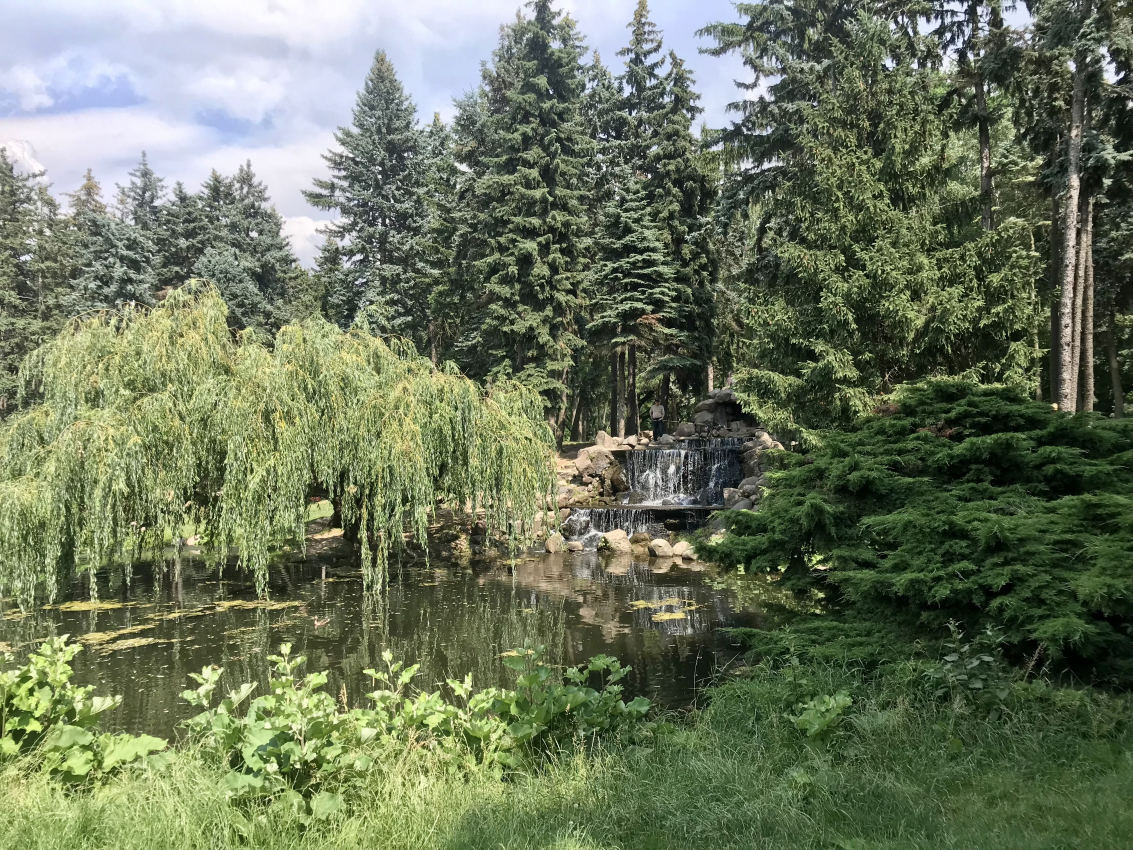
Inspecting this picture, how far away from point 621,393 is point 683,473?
6060 mm

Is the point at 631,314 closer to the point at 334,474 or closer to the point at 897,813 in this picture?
the point at 334,474

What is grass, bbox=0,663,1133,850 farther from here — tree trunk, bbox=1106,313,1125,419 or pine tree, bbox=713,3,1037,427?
tree trunk, bbox=1106,313,1125,419

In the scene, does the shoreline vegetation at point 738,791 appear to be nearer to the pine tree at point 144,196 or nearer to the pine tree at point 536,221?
the pine tree at point 536,221

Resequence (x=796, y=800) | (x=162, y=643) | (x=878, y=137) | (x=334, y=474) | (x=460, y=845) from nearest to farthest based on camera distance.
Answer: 1. (x=460, y=845)
2. (x=796, y=800)
3. (x=162, y=643)
4. (x=334, y=474)
5. (x=878, y=137)

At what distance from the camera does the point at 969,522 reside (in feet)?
14.2

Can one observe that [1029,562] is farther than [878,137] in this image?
No

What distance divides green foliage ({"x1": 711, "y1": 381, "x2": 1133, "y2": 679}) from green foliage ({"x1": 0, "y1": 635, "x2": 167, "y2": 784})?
13.4 feet

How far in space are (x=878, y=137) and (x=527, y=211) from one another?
1199cm

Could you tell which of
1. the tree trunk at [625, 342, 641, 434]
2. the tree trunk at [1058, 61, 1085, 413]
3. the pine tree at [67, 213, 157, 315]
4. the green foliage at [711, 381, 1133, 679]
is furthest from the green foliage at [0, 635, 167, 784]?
the pine tree at [67, 213, 157, 315]

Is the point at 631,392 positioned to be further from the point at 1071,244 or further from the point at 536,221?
the point at 1071,244

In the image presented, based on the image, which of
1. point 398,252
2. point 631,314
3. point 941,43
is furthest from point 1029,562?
point 398,252

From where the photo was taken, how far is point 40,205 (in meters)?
35.8

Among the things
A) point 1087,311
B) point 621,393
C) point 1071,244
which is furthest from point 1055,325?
point 621,393

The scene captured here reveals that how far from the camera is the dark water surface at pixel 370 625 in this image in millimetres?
6914
